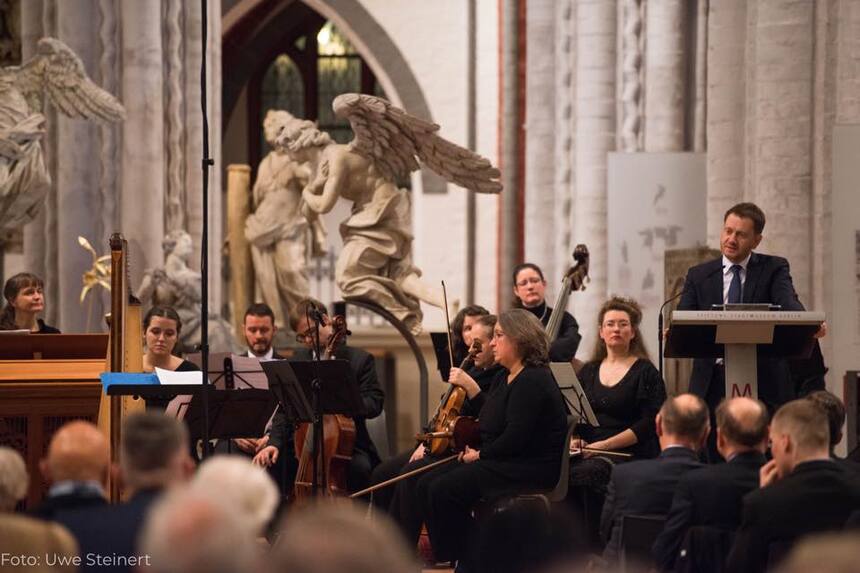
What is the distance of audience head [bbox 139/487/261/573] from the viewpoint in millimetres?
3029

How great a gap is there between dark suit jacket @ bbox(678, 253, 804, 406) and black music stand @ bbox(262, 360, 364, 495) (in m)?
1.60

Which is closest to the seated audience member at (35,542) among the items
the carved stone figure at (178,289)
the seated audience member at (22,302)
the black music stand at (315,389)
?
the black music stand at (315,389)

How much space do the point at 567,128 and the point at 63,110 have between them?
5.08m

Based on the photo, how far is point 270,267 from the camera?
63.3 feet

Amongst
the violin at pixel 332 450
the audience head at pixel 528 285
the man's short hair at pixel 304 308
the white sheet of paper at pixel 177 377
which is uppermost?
the audience head at pixel 528 285

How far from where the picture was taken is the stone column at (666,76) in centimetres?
1387

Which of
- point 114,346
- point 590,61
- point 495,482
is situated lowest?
point 495,482

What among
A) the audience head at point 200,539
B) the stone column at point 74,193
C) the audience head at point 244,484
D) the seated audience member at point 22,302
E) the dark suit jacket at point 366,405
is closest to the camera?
the audience head at point 200,539

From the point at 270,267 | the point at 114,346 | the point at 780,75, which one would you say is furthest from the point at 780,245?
the point at 270,267

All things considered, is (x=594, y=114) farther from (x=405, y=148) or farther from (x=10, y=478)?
(x=10, y=478)

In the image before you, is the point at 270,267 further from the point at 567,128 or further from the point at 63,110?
the point at 63,110

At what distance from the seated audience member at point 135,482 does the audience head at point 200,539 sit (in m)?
1.39

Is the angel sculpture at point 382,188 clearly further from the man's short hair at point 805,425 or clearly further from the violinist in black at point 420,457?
the man's short hair at point 805,425

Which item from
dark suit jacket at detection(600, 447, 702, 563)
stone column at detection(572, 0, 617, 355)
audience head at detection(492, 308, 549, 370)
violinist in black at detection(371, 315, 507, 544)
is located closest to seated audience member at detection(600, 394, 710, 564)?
dark suit jacket at detection(600, 447, 702, 563)
